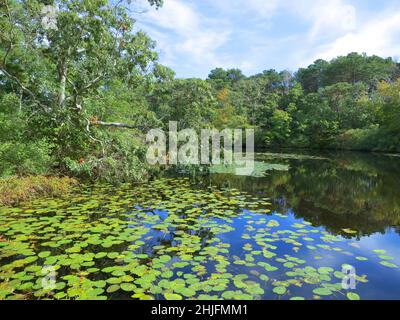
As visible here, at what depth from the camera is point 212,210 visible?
21.5 feet

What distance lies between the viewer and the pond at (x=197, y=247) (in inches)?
129

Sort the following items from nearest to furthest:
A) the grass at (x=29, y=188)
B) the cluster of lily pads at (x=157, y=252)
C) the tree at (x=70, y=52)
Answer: the cluster of lily pads at (x=157, y=252) < the grass at (x=29, y=188) < the tree at (x=70, y=52)

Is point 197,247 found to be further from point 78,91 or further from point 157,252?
point 78,91

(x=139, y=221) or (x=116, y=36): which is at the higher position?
(x=116, y=36)

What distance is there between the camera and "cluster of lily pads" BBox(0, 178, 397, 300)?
10.6 ft

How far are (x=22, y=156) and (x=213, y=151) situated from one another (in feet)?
25.0

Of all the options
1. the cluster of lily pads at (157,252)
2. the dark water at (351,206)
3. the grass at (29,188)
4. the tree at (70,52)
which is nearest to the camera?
the cluster of lily pads at (157,252)

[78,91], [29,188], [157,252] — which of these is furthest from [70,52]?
[157,252]

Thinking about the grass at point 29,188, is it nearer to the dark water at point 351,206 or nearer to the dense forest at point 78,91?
the dense forest at point 78,91

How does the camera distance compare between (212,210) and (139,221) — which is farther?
(212,210)

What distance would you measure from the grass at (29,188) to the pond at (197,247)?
1.57ft

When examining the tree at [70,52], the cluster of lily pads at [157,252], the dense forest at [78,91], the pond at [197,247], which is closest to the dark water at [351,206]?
the pond at [197,247]
